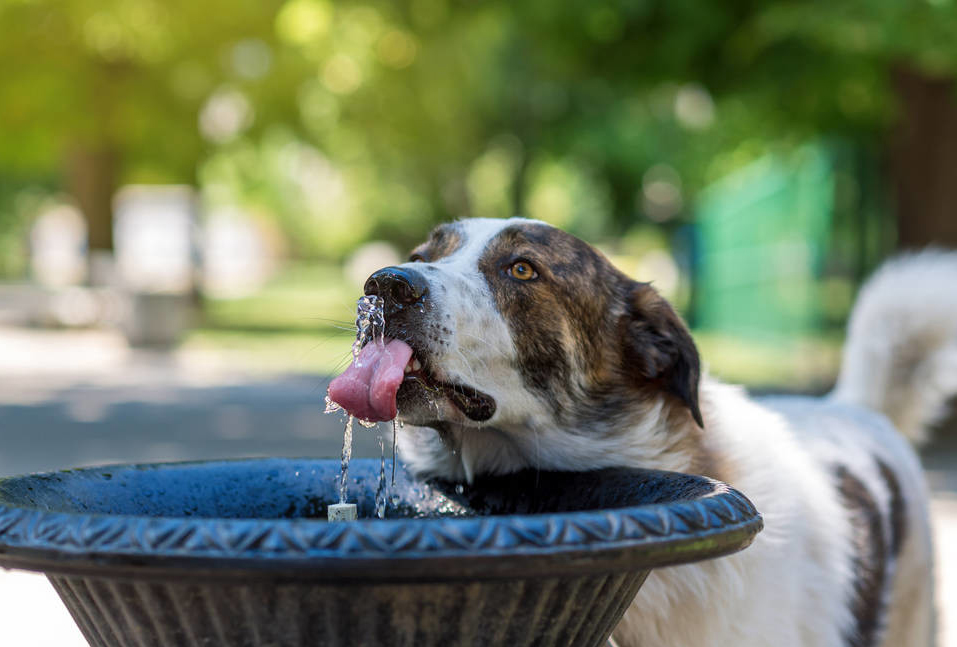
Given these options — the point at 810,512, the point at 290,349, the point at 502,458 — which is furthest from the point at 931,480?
the point at 290,349

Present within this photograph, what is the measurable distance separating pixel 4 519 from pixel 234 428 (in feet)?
30.0

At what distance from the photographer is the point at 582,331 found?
321 cm

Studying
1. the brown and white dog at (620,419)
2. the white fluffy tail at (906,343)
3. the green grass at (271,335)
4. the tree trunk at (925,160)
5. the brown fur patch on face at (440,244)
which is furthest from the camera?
Answer: the green grass at (271,335)

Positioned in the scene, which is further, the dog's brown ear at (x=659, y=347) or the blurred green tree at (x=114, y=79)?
the blurred green tree at (x=114, y=79)

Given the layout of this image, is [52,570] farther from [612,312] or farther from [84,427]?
[84,427]

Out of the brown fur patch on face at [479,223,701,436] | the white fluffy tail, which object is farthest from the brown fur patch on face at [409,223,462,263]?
the white fluffy tail

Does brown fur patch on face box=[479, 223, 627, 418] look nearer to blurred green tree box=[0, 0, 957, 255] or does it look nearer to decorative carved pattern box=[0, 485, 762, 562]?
decorative carved pattern box=[0, 485, 762, 562]

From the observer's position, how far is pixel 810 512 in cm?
327

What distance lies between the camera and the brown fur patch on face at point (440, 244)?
330 cm

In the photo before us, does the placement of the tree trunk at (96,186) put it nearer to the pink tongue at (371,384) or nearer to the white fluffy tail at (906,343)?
the white fluffy tail at (906,343)

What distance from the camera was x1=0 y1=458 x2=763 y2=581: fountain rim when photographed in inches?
66.8

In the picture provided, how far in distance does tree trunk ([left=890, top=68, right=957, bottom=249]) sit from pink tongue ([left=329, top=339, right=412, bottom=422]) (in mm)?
10933

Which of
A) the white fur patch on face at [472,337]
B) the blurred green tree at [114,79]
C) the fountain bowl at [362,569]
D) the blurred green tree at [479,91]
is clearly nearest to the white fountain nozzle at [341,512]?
the white fur patch on face at [472,337]

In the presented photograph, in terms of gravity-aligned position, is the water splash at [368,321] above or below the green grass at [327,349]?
above
